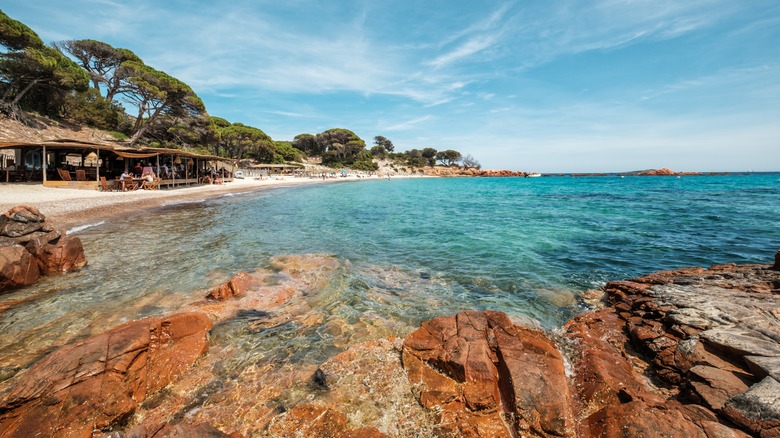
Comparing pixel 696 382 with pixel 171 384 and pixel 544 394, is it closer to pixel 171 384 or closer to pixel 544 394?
pixel 544 394

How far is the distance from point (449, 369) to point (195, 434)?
2.66 m

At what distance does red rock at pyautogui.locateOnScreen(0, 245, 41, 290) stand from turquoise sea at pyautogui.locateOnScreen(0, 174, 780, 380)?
12.7 inches

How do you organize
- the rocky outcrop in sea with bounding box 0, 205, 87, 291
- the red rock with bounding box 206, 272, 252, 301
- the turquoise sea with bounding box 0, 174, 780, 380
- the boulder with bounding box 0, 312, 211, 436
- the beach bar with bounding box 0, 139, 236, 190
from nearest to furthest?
the boulder with bounding box 0, 312, 211, 436 < the turquoise sea with bounding box 0, 174, 780, 380 < the red rock with bounding box 206, 272, 252, 301 < the rocky outcrop in sea with bounding box 0, 205, 87, 291 < the beach bar with bounding box 0, 139, 236, 190

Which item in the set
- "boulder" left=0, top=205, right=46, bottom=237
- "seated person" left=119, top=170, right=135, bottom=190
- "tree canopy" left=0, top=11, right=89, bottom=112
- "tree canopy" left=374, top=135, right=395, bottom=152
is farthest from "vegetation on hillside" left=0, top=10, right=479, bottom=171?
"tree canopy" left=374, top=135, right=395, bottom=152

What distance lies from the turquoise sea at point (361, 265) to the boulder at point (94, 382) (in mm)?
924

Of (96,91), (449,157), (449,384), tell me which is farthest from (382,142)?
(449,384)

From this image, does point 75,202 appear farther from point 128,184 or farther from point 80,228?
point 128,184

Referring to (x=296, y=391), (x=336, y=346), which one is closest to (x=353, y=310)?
(x=336, y=346)

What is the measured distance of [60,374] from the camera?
321 centimetres

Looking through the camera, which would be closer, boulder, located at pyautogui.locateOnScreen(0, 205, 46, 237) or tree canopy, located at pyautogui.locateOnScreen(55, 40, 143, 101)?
boulder, located at pyautogui.locateOnScreen(0, 205, 46, 237)

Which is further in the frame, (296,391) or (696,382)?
(296,391)

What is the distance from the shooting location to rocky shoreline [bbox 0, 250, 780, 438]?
291 centimetres

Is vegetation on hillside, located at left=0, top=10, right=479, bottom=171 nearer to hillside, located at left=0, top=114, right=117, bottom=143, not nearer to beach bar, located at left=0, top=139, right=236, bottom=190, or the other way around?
hillside, located at left=0, top=114, right=117, bottom=143

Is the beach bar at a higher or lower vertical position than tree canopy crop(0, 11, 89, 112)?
lower
